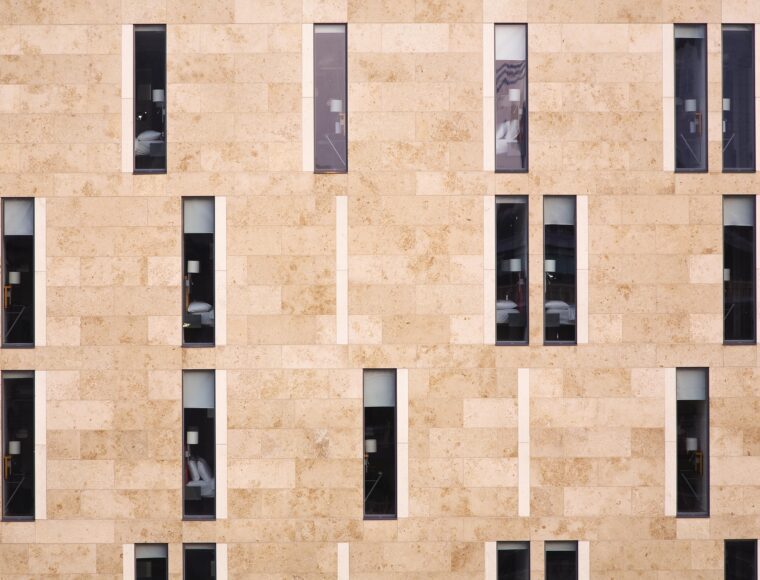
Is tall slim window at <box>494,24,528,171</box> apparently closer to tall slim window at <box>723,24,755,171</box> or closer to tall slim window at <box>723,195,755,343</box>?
tall slim window at <box>723,24,755,171</box>

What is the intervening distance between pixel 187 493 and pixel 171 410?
78.6 inches

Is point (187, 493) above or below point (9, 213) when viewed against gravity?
below

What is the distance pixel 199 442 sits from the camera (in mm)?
16531

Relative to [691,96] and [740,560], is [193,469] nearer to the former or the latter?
[740,560]

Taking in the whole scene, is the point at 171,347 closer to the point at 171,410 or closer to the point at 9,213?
the point at 171,410

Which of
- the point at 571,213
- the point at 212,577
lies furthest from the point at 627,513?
the point at 212,577

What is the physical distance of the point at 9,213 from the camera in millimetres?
16641

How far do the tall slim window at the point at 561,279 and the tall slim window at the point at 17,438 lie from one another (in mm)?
12342

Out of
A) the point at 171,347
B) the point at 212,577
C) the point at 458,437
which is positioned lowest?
the point at 212,577

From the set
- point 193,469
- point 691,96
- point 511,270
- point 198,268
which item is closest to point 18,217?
point 198,268

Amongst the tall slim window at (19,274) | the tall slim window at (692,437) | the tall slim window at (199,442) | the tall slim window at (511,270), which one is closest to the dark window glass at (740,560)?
the tall slim window at (692,437)

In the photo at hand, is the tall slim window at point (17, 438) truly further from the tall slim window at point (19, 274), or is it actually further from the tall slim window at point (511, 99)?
the tall slim window at point (511, 99)

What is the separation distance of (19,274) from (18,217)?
1.36m

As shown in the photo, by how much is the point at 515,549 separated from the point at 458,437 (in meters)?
3.03
